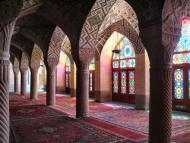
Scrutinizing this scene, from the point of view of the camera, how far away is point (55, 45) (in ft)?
34.0

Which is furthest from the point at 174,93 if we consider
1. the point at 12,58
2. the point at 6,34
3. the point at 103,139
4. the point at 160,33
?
the point at 12,58

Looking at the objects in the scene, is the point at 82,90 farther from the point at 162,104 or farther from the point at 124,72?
the point at 124,72

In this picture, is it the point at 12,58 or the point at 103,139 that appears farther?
the point at 12,58

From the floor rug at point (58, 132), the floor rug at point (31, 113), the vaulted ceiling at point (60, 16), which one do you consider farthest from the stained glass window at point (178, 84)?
the floor rug at point (31, 113)

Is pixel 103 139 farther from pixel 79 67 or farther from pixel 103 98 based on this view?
pixel 103 98

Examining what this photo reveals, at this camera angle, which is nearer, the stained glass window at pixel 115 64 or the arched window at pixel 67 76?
the stained glass window at pixel 115 64

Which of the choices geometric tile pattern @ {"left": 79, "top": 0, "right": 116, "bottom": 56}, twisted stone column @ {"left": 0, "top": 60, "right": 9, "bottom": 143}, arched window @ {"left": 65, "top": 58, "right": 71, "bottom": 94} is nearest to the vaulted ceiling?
geometric tile pattern @ {"left": 79, "top": 0, "right": 116, "bottom": 56}

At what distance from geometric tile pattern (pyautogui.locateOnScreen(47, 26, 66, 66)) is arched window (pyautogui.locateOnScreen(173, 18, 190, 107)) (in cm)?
517

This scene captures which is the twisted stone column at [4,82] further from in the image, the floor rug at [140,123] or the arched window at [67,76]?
the arched window at [67,76]

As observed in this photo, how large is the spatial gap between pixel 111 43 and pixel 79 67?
5.65 m

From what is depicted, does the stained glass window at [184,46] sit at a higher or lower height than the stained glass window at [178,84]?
higher

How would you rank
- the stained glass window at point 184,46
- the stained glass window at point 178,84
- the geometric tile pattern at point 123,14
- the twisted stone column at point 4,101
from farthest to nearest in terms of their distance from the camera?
the stained glass window at point 178,84 → the stained glass window at point 184,46 → the geometric tile pattern at point 123,14 → the twisted stone column at point 4,101

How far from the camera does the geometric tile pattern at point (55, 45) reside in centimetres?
1002

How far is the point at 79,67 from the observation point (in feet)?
25.0
